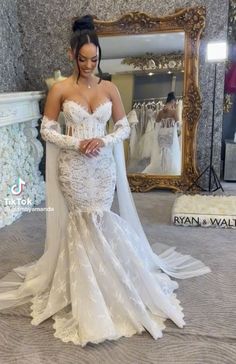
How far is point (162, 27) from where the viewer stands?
3619 mm

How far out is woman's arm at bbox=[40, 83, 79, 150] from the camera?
1.72m

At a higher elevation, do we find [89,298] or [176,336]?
[89,298]

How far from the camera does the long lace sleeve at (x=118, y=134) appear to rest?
69.3 inches

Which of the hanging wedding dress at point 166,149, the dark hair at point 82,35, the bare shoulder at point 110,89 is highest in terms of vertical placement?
the dark hair at point 82,35

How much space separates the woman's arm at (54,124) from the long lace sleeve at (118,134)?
0.50ft

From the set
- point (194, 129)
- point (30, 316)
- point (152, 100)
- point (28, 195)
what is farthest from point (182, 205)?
point (30, 316)

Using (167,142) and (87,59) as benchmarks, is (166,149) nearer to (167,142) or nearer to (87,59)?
(167,142)

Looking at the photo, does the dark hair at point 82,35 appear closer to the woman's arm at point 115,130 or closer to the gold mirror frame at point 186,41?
the woman's arm at point 115,130

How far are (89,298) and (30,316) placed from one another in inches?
15.1

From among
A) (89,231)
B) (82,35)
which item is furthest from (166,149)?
(82,35)

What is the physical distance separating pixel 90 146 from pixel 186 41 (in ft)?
7.90

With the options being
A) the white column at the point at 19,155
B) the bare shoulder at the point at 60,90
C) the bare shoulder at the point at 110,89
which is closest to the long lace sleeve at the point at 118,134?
the bare shoulder at the point at 110,89

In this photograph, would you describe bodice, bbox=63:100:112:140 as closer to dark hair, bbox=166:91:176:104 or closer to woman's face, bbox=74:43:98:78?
woman's face, bbox=74:43:98:78

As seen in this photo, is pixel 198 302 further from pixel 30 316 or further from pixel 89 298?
pixel 30 316
